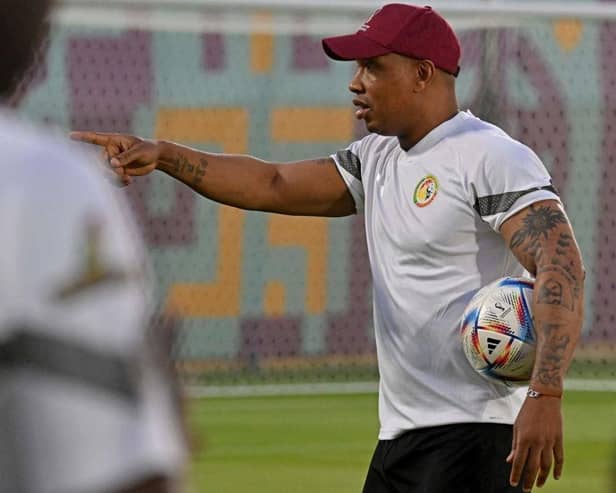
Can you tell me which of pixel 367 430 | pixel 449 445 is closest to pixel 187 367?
pixel 367 430

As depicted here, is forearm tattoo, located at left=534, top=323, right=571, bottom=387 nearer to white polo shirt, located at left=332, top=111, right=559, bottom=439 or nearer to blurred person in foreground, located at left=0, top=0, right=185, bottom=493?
white polo shirt, located at left=332, top=111, right=559, bottom=439

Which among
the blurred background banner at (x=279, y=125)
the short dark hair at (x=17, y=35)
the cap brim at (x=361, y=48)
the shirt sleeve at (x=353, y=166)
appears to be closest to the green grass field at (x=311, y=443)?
the blurred background banner at (x=279, y=125)

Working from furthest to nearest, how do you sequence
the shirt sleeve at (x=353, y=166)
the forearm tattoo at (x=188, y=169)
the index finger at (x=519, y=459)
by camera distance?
the forearm tattoo at (x=188, y=169) < the shirt sleeve at (x=353, y=166) < the index finger at (x=519, y=459)

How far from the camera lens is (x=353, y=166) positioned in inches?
203

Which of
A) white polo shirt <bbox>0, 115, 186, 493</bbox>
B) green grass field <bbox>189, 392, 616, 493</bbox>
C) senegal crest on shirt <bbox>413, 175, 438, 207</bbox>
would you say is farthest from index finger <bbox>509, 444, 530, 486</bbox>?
green grass field <bbox>189, 392, 616, 493</bbox>

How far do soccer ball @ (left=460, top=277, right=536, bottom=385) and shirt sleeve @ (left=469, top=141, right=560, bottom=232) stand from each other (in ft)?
0.62

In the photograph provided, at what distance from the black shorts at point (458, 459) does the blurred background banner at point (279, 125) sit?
7.14m

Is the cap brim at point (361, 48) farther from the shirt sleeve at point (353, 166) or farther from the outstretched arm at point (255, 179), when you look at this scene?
the outstretched arm at point (255, 179)

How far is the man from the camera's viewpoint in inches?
172

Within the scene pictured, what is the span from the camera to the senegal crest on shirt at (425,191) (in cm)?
463

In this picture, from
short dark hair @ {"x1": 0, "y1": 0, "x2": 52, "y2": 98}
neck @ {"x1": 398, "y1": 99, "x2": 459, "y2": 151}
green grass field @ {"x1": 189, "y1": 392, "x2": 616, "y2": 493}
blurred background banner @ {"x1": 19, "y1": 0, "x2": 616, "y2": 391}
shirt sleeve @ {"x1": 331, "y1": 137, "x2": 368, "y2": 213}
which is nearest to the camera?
short dark hair @ {"x1": 0, "y1": 0, "x2": 52, "y2": 98}

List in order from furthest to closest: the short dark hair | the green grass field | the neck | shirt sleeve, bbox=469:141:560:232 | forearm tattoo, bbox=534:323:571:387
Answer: the green grass field < the neck < shirt sleeve, bbox=469:141:560:232 < forearm tattoo, bbox=534:323:571:387 < the short dark hair

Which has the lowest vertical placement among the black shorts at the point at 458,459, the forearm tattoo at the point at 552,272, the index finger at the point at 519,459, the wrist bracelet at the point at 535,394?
the black shorts at the point at 458,459

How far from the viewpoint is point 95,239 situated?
1.20 meters
